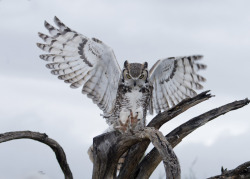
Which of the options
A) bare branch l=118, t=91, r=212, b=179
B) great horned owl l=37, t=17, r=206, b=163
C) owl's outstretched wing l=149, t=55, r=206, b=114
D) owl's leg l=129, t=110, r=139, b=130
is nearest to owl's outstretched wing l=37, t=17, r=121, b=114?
great horned owl l=37, t=17, r=206, b=163

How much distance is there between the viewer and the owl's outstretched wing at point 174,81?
798cm

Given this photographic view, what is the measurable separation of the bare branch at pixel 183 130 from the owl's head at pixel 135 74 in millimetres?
1017

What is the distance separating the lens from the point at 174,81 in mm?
8133

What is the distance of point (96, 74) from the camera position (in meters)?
7.95

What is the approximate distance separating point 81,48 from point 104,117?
115 cm

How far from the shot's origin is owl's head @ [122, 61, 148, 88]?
750 cm

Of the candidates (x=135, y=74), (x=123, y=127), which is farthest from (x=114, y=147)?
(x=135, y=74)

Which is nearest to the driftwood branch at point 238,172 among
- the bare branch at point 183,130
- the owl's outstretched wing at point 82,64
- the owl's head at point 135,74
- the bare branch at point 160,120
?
the bare branch at point 183,130

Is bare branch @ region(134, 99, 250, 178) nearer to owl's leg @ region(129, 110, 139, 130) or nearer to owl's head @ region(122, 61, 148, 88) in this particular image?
owl's leg @ region(129, 110, 139, 130)

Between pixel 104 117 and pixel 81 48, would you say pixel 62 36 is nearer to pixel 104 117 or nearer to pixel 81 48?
pixel 81 48

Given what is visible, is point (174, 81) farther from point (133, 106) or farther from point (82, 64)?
point (82, 64)

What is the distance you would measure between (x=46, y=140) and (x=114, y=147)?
3.01 ft

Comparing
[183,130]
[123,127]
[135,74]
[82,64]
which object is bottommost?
[183,130]

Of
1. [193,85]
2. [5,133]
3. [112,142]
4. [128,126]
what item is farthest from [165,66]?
[5,133]
